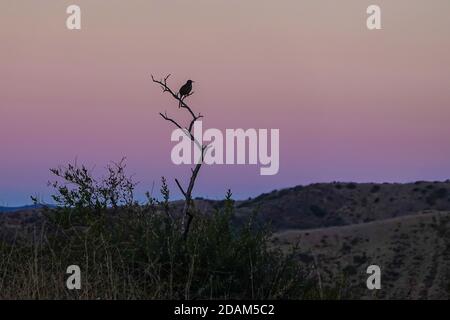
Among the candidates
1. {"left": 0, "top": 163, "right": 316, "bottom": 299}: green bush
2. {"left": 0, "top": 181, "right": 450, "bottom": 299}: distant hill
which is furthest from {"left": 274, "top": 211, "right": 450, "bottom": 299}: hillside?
Result: {"left": 0, "top": 163, "right": 316, "bottom": 299}: green bush

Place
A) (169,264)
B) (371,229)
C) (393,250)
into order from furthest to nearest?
(371,229) < (393,250) < (169,264)

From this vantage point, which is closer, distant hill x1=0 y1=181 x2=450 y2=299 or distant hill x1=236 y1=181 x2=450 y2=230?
distant hill x1=0 y1=181 x2=450 y2=299

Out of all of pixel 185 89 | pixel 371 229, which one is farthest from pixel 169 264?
pixel 371 229

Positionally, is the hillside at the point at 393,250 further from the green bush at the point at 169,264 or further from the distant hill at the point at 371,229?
the green bush at the point at 169,264

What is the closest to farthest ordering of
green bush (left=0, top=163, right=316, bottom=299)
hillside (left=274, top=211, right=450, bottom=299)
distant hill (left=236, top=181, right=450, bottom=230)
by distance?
green bush (left=0, top=163, right=316, bottom=299), hillside (left=274, top=211, right=450, bottom=299), distant hill (left=236, top=181, right=450, bottom=230)

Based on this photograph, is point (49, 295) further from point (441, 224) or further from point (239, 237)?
point (441, 224)

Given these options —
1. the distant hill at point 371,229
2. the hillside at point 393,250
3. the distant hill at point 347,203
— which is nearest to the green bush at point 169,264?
the distant hill at point 371,229

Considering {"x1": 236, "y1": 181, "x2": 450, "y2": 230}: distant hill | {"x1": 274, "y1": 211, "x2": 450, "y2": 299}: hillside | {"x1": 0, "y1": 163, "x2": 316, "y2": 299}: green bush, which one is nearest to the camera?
{"x1": 0, "y1": 163, "x2": 316, "y2": 299}: green bush

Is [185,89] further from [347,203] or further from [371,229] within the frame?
[347,203]

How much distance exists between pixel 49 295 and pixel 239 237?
3273 millimetres

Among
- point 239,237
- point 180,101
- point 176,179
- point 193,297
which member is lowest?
point 193,297

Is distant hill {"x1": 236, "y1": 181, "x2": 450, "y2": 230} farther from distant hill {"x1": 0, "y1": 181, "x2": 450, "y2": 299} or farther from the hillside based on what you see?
the hillside
